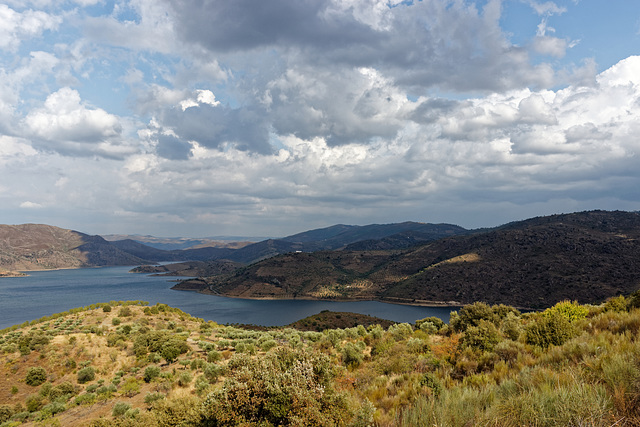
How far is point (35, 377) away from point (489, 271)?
480ft

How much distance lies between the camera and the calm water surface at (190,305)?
371 feet

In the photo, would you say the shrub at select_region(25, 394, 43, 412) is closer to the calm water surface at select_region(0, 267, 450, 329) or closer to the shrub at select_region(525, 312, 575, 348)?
the shrub at select_region(525, 312, 575, 348)

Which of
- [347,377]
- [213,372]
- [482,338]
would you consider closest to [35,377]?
[213,372]

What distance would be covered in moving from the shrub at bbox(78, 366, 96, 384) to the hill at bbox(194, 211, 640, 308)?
124372 mm

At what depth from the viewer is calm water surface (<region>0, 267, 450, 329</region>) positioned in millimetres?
113125

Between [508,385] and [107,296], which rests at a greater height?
[508,385]

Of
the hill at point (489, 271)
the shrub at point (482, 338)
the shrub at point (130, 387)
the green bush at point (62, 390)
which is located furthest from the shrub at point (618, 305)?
the hill at point (489, 271)

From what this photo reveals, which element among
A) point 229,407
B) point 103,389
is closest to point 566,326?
point 229,407

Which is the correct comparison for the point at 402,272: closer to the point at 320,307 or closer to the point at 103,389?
the point at 320,307

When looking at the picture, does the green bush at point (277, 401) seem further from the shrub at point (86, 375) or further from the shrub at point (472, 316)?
the shrub at point (86, 375)

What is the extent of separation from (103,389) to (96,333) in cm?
1484

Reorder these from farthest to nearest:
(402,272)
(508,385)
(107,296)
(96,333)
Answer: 1. (402,272)
2. (107,296)
3. (96,333)
4. (508,385)

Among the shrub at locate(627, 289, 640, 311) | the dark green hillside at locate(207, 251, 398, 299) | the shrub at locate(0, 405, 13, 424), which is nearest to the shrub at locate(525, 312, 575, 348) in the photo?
the shrub at locate(627, 289, 640, 311)

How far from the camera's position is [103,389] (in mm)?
20219
